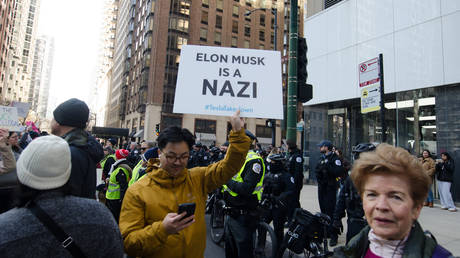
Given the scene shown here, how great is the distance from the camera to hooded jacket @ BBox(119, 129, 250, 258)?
6.20ft

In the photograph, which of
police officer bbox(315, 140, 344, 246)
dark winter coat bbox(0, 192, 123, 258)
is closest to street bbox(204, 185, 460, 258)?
police officer bbox(315, 140, 344, 246)

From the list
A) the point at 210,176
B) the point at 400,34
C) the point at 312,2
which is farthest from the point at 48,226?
the point at 312,2

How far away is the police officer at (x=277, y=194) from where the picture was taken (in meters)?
5.11

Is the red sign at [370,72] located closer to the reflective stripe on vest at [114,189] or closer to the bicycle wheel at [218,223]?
the bicycle wheel at [218,223]

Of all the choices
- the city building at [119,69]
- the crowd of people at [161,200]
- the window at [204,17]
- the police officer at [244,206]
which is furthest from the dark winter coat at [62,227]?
the city building at [119,69]

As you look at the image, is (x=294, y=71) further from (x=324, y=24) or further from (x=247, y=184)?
(x=324, y=24)

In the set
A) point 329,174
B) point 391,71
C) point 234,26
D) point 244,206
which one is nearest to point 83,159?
point 244,206

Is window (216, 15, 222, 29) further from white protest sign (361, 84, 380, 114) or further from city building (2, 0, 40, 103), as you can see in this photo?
city building (2, 0, 40, 103)

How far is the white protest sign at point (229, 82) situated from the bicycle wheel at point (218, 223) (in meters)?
3.45

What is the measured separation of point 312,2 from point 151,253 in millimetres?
17756

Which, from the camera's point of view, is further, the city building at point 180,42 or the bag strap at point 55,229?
the city building at point 180,42

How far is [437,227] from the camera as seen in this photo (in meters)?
6.79

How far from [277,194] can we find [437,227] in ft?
14.8

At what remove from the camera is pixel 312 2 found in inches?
656
